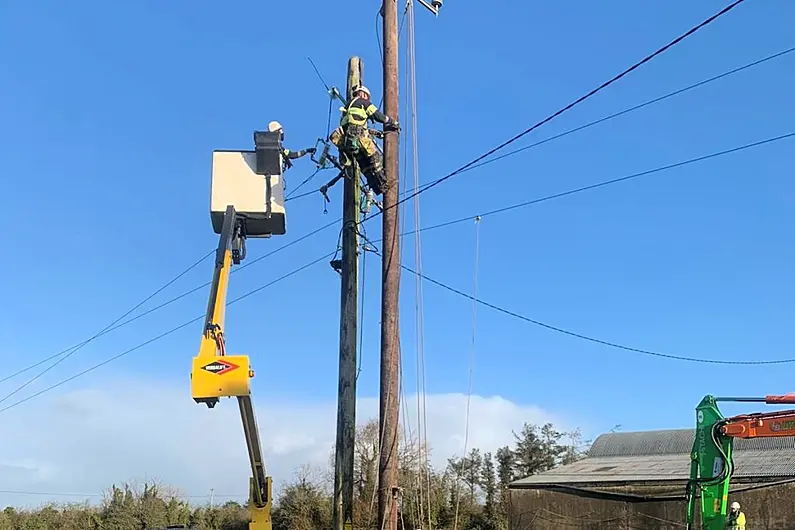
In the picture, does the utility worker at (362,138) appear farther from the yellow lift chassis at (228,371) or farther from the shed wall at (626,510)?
the shed wall at (626,510)

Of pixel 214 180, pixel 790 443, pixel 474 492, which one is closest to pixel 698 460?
pixel 214 180

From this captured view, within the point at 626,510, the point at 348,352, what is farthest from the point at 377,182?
the point at 626,510

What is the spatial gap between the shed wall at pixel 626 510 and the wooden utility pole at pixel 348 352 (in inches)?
481

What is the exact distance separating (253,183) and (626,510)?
44.3 feet

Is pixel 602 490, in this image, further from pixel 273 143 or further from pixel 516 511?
pixel 273 143

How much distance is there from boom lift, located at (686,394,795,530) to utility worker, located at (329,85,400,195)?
519cm

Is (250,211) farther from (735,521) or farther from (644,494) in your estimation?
(644,494)

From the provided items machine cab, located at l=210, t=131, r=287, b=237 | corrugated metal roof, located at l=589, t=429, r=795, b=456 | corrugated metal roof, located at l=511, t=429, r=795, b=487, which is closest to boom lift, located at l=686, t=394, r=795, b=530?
machine cab, located at l=210, t=131, r=287, b=237

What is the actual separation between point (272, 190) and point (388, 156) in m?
1.53

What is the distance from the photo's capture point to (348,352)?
9445 mm

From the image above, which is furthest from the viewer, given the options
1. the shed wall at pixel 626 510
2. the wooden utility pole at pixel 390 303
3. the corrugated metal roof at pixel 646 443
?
the corrugated metal roof at pixel 646 443

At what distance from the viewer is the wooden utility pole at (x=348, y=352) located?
900cm

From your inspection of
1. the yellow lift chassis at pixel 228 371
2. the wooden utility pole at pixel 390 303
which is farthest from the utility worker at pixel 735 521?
the yellow lift chassis at pixel 228 371

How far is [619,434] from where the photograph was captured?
2734cm
